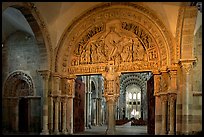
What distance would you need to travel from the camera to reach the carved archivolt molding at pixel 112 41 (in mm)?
9805

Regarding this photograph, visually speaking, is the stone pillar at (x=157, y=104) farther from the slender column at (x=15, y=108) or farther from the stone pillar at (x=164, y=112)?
the slender column at (x=15, y=108)

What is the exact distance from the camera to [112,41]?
34.0 ft

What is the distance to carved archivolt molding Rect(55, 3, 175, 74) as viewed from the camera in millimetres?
9805

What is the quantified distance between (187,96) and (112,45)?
10.5 ft

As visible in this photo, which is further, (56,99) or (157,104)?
(56,99)

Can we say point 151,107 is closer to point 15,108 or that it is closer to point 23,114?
point 23,114

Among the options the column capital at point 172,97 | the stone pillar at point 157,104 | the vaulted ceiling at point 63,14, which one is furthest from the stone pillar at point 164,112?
the vaulted ceiling at point 63,14

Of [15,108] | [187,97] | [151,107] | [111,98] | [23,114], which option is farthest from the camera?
[23,114]

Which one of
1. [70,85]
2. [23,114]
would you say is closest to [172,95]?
[70,85]

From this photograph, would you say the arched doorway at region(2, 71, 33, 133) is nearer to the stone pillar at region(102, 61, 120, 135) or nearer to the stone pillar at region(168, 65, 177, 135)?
the stone pillar at region(102, 61, 120, 135)

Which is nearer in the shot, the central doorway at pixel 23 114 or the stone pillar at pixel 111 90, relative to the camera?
the stone pillar at pixel 111 90

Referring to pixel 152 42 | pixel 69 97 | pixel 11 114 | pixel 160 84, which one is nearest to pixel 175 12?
pixel 152 42

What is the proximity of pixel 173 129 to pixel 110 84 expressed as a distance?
252 cm

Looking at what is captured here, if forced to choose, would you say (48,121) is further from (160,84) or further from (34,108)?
(160,84)
